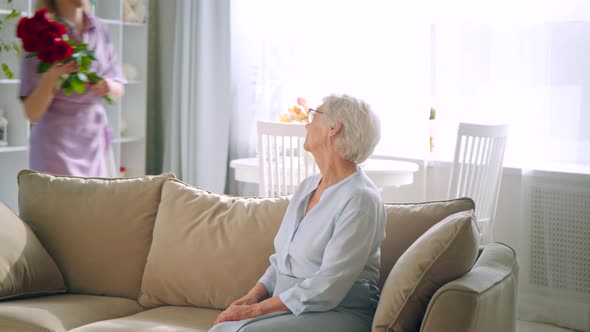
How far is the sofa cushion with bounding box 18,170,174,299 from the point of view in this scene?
279 cm

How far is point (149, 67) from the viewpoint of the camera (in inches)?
218

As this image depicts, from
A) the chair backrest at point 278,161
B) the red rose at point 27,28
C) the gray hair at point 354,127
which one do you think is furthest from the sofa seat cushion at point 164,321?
the chair backrest at point 278,161

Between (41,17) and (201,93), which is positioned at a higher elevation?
(41,17)

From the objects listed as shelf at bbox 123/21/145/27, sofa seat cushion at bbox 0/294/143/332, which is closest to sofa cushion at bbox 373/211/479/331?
sofa seat cushion at bbox 0/294/143/332

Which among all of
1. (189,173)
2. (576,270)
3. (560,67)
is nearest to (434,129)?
(560,67)

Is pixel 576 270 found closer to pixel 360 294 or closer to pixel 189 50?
pixel 360 294

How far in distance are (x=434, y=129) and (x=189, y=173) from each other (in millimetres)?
1730

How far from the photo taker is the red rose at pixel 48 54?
2.97 metres

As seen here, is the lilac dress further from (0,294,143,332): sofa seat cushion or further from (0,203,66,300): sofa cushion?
(0,294,143,332): sofa seat cushion

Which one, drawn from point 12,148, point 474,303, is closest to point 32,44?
point 12,148

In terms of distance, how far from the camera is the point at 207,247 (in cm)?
265

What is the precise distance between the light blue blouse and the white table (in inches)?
57.7

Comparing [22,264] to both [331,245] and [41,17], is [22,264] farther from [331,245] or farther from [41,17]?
[331,245]

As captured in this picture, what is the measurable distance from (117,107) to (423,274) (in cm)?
336
